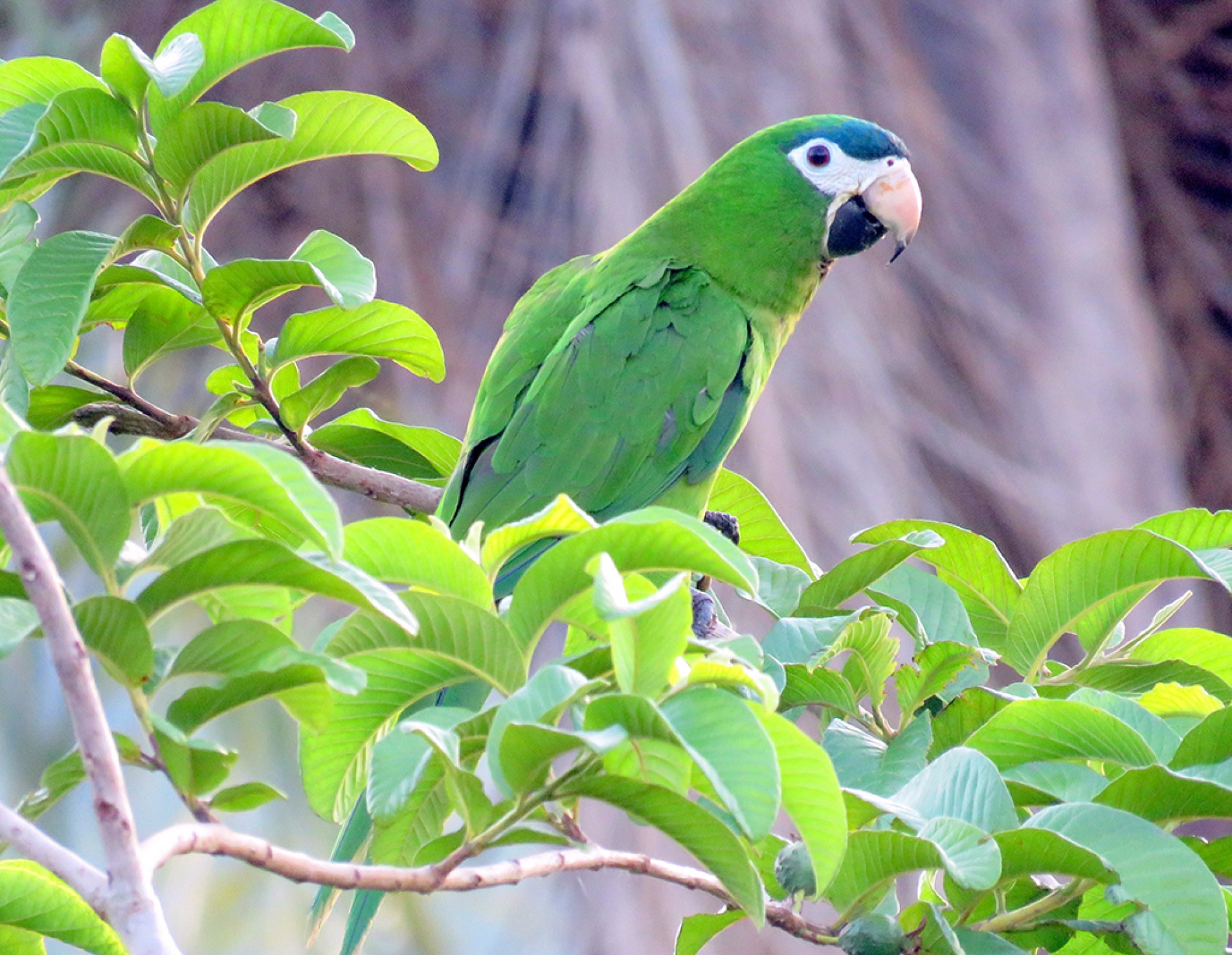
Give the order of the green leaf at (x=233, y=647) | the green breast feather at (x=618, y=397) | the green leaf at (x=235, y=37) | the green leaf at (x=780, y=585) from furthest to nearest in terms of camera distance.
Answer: the green breast feather at (x=618, y=397)
the green leaf at (x=780, y=585)
the green leaf at (x=235, y=37)
the green leaf at (x=233, y=647)

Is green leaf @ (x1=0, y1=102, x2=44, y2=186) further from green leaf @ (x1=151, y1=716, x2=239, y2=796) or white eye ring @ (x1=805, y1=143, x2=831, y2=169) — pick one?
white eye ring @ (x1=805, y1=143, x2=831, y2=169)

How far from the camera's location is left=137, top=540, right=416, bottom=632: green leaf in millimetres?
482

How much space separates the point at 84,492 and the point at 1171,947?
55 centimetres

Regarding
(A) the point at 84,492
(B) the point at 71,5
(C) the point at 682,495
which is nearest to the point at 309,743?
(A) the point at 84,492

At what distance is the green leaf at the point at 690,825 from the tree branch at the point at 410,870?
0.21 feet

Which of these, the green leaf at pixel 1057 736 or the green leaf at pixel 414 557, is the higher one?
the green leaf at pixel 414 557

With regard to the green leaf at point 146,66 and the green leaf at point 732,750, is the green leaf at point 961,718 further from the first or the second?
the green leaf at point 146,66

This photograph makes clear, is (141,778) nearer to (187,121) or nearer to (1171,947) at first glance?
(187,121)

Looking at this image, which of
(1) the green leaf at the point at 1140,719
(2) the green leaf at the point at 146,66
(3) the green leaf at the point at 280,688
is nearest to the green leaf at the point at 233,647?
(3) the green leaf at the point at 280,688

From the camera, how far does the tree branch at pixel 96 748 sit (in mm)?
417

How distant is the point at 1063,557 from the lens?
788 millimetres

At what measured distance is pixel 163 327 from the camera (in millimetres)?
929

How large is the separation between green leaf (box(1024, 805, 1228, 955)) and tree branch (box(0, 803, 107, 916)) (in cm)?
43

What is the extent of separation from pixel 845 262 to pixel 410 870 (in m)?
2.27
